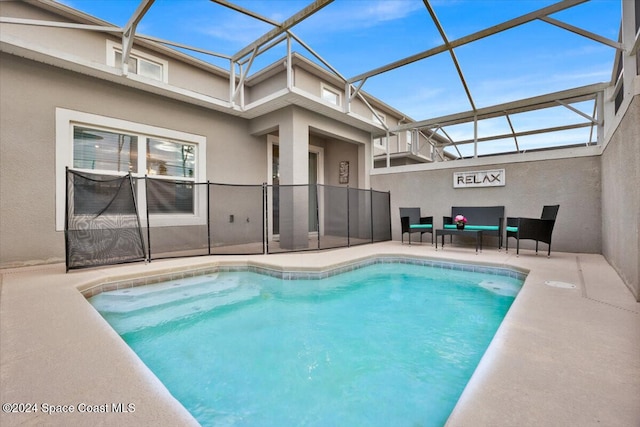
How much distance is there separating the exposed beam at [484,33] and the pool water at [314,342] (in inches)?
170

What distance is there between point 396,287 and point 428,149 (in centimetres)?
1039

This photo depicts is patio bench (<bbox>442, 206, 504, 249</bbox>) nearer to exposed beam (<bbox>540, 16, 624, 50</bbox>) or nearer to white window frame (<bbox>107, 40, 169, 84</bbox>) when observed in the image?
exposed beam (<bbox>540, 16, 624, 50</bbox>)

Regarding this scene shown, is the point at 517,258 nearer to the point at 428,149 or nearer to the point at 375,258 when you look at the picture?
the point at 375,258

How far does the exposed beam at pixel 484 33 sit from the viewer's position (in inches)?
178

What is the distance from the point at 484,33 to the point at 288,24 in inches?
140

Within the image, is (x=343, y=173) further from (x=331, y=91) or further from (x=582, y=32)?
(x=582, y=32)

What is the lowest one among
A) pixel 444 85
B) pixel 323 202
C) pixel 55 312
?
pixel 55 312

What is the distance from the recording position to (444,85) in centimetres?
727

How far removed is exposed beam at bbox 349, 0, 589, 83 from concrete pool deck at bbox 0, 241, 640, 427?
14.6 feet

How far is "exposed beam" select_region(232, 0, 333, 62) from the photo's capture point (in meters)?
4.17

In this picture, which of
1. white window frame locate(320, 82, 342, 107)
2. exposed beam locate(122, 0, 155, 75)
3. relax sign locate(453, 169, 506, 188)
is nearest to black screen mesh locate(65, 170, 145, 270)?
exposed beam locate(122, 0, 155, 75)

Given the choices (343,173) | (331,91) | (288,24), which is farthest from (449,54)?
(343,173)

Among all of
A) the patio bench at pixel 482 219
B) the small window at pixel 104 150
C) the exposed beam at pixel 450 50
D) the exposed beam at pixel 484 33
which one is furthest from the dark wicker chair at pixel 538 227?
the small window at pixel 104 150

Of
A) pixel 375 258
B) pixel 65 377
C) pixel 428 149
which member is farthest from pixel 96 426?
pixel 428 149
